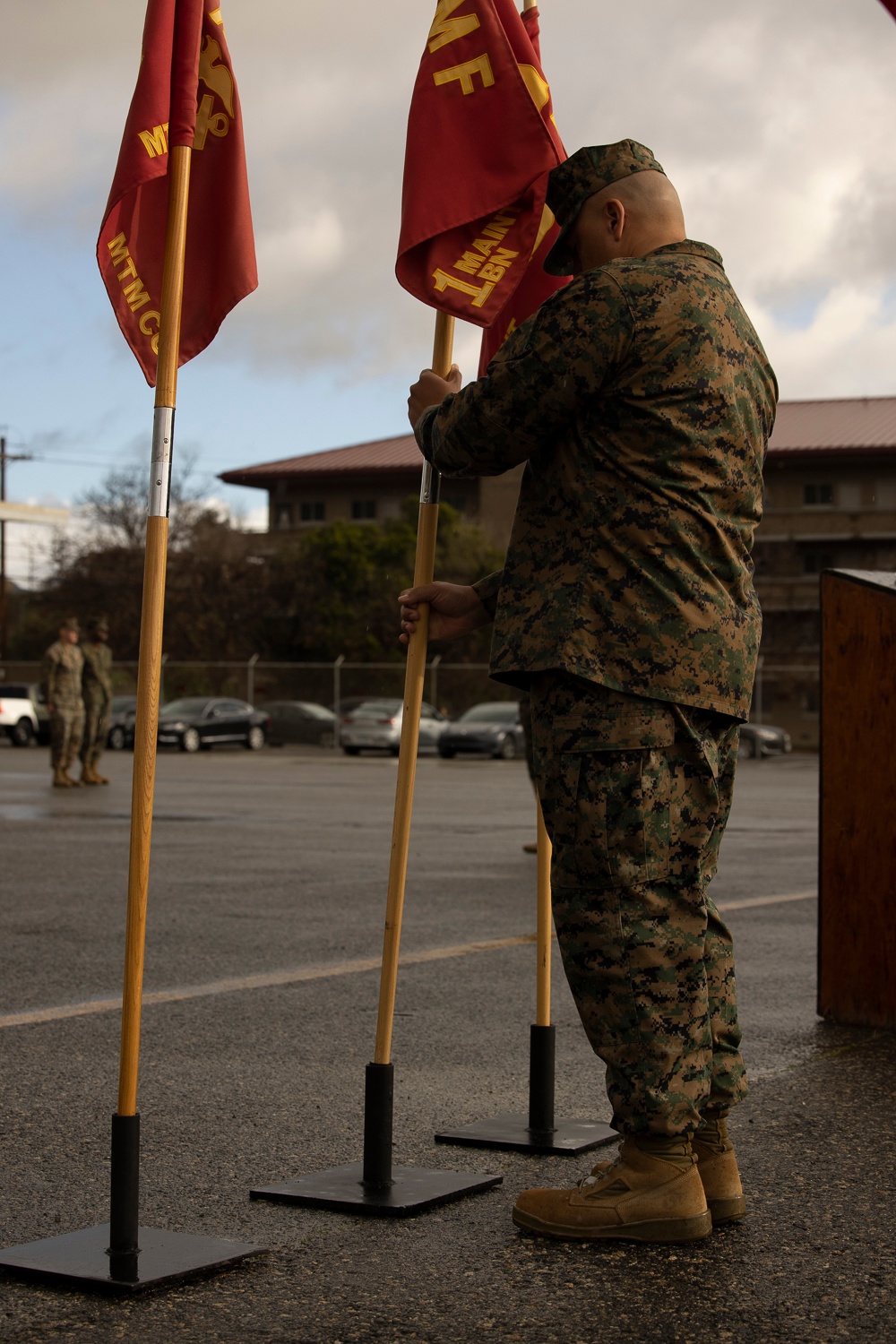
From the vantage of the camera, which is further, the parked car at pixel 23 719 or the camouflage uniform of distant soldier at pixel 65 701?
the parked car at pixel 23 719

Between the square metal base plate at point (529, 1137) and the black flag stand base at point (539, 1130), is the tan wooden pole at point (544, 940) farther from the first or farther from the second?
the square metal base plate at point (529, 1137)

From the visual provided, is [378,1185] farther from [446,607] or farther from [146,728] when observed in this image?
[446,607]

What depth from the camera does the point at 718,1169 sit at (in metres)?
3.35

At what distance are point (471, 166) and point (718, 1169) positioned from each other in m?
2.28

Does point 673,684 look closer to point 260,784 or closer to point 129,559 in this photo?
point 260,784

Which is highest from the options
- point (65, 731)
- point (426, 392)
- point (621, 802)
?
point (426, 392)

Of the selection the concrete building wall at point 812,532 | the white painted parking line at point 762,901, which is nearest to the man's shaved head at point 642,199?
the white painted parking line at point 762,901

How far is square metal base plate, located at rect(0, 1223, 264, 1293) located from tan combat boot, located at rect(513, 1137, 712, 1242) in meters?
0.59

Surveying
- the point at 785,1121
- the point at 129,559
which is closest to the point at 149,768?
the point at 785,1121

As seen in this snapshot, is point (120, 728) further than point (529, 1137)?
Yes

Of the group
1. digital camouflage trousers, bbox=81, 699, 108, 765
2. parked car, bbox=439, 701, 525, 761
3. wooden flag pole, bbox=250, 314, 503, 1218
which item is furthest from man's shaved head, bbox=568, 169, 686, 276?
parked car, bbox=439, 701, 525, 761

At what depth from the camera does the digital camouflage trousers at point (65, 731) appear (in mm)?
20953

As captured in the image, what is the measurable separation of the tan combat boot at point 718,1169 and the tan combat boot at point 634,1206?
10cm

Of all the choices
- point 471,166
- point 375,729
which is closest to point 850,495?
point 375,729
